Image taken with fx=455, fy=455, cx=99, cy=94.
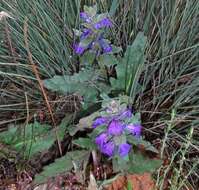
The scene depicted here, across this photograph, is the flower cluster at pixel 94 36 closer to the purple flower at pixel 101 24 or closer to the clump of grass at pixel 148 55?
the purple flower at pixel 101 24

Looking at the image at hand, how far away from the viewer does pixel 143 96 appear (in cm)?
143

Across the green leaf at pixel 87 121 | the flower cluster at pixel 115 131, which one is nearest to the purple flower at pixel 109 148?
the flower cluster at pixel 115 131

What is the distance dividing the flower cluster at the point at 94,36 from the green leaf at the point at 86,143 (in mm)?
256

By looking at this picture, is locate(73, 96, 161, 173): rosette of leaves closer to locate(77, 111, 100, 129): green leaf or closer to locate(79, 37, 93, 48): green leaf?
locate(77, 111, 100, 129): green leaf

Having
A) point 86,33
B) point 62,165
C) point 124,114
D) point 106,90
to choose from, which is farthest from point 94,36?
point 62,165

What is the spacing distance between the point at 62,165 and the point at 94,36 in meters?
0.38

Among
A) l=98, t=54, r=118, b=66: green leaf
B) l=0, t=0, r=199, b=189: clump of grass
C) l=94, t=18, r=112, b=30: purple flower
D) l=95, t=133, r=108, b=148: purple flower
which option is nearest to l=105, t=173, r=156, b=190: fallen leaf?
l=0, t=0, r=199, b=189: clump of grass

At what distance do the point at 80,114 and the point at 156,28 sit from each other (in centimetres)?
38

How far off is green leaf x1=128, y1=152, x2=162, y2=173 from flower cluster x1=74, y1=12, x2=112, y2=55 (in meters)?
0.32

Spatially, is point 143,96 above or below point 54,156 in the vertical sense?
above

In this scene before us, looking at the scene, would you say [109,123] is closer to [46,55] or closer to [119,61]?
[119,61]

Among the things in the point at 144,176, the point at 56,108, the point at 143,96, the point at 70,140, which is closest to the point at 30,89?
the point at 56,108

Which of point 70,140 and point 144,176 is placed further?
Answer: point 70,140

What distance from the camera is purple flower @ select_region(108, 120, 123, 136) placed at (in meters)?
1.17
